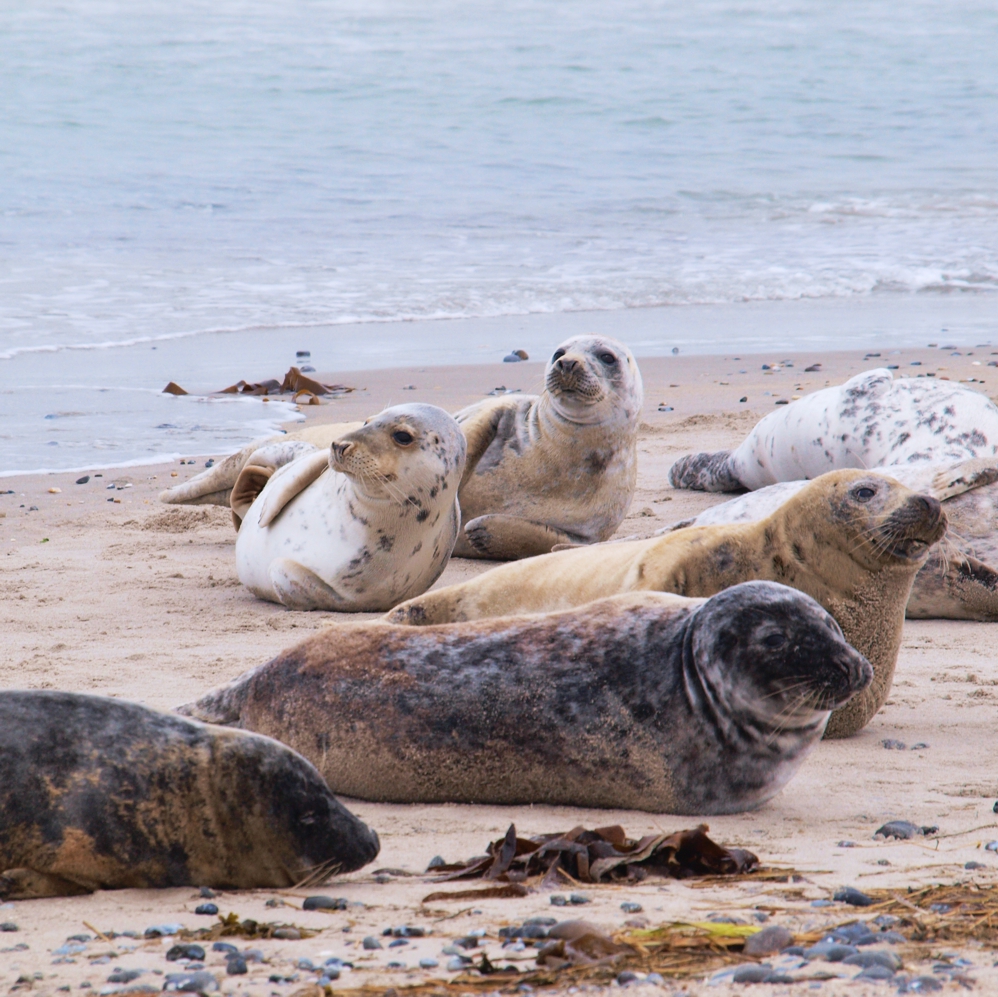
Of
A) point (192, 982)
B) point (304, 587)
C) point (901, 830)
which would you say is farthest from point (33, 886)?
point (304, 587)

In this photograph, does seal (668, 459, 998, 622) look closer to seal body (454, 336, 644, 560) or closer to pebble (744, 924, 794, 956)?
seal body (454, 336, 644, 560)

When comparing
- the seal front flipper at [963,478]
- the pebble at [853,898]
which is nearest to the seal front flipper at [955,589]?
the seal front flipper at [963,478]

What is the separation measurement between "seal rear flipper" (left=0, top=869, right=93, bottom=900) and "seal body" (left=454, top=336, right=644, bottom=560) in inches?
170

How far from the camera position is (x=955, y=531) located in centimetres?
585

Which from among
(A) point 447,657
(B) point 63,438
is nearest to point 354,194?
(B) point 63,438

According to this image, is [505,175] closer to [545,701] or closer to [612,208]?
[612,208]

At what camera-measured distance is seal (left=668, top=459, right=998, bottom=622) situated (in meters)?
5.45

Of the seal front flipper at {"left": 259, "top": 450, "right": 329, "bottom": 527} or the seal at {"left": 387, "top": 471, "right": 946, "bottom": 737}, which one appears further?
the seal front flipper at {"left": 259, "top": 450, "right": 329, "bottom": 527}

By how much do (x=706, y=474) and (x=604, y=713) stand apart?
4957mm

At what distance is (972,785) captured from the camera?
3492mm

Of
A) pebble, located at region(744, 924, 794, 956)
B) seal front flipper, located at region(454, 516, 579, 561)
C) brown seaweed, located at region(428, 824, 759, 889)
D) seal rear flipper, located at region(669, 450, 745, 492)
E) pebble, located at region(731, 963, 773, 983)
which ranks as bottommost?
seal front flipper, located at region(454, 516, 579, 561)

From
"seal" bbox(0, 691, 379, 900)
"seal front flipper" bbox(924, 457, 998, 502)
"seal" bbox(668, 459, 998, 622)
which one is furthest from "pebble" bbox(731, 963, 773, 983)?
"seal front flipper" bbox(924, 457, 998, 502)

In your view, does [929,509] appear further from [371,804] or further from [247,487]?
[247,487]

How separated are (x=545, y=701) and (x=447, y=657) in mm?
259
